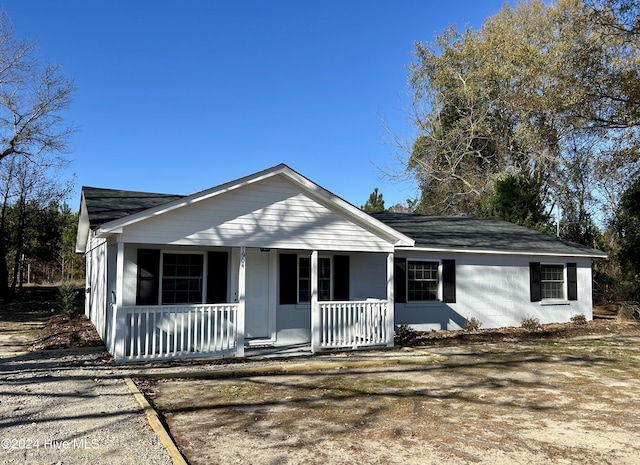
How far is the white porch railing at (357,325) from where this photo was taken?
10.7 m

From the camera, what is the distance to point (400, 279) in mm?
13125

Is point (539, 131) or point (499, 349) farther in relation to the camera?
point (539, 131)

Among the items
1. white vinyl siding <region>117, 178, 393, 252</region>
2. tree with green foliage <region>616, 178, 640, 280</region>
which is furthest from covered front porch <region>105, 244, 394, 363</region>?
tree with green foliage <region>616, 178, 640, 280</region>

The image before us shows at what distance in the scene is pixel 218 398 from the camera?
666 centimetres

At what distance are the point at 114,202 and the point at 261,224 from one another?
386 centimetres

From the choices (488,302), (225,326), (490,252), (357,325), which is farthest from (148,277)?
(488,302)

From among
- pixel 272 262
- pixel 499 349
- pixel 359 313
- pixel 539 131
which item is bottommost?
pixel 499 349

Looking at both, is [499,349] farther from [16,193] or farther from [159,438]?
[16,193]

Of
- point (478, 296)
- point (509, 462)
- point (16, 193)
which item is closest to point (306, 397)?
point (509, 462)

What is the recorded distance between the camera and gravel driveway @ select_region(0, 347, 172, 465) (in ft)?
14.7

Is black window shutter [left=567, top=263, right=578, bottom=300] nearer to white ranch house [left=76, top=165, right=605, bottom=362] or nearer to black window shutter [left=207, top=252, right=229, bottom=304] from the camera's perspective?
white ranch house [left=76, top=165, right=605, bottom=362]

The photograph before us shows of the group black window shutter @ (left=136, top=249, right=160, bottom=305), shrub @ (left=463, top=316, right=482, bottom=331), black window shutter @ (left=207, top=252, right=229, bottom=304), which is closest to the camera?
black window shutter @ (left=136, top=249, right=160, bottom=305)

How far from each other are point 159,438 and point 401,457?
2.39 m

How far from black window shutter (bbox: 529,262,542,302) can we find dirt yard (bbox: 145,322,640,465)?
5853mm
